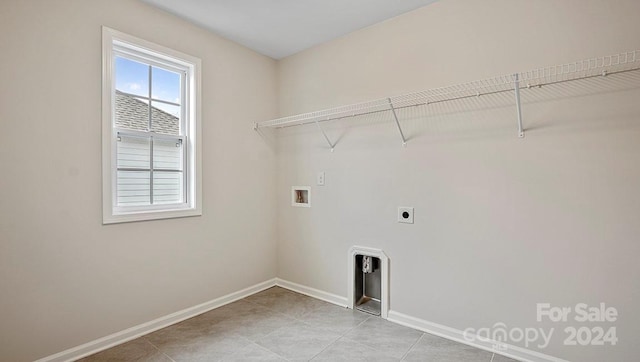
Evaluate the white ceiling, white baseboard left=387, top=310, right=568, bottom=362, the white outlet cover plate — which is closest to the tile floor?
white baseboard left=387, top=310, right=568, bottom=362

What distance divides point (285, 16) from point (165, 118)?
1.30 m

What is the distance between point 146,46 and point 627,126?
10.3 feet

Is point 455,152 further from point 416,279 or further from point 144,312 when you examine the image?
point 144,312

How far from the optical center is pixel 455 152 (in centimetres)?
215

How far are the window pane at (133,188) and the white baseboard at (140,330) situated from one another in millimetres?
925

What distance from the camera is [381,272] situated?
250 cm

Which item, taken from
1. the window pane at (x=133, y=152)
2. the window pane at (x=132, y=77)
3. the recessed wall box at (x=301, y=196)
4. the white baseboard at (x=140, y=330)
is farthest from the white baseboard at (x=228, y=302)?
the window pane at (x=132, y=77)

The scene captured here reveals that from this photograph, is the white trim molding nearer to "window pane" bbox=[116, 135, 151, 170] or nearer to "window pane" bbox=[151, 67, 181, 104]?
"window pane" bbox=[116, 135, 151, 170]

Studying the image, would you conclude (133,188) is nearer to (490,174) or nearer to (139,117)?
(139,117)

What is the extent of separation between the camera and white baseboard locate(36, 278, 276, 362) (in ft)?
6.20

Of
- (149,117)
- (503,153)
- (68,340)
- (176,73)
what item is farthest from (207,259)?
(503,153)

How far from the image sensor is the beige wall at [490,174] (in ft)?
5.44

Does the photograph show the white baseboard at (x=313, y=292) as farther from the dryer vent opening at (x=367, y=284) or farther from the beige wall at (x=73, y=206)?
the beige wall at (x=73, y=206)

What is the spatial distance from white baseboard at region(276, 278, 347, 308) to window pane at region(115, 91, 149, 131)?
2029 mm
